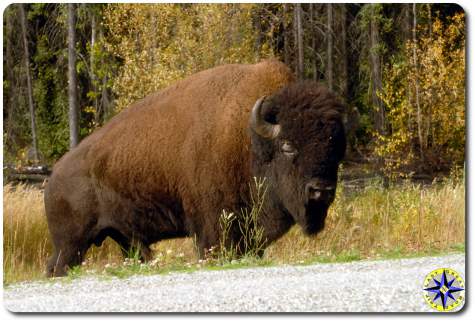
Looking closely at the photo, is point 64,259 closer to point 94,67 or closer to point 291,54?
point 291,54

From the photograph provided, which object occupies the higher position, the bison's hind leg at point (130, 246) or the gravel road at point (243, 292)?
the gravel road at point (243, 292)

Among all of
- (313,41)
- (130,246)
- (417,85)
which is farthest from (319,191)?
(313,41)

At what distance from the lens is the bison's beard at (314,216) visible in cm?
940

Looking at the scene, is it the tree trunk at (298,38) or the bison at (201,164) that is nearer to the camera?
the bison at (201,164)

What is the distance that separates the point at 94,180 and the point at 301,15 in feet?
17.1

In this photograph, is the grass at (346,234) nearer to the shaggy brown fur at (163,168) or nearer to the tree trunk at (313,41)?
the shaggy brown fur at (163,168)

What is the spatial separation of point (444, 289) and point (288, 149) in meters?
Result: 2.48

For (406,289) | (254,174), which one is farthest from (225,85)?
(406,289)

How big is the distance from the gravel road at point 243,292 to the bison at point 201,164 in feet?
5.31

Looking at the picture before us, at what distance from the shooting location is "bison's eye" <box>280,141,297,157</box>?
30.7 feet

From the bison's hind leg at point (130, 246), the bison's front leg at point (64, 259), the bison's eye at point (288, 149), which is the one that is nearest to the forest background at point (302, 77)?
the bison's front leg at point (64, 259)

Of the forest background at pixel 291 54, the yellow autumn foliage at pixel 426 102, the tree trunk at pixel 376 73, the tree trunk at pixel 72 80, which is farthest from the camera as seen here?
the tree trunk at pixel 376 73

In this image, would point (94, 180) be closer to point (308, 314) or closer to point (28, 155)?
point (308, 314)

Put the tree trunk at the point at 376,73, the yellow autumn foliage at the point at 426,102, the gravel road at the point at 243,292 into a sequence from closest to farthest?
the gravel road at the point at 243,292 → the yellow autumn foliage at the point at 426,102 → the tree trunk at the point at 376,73
